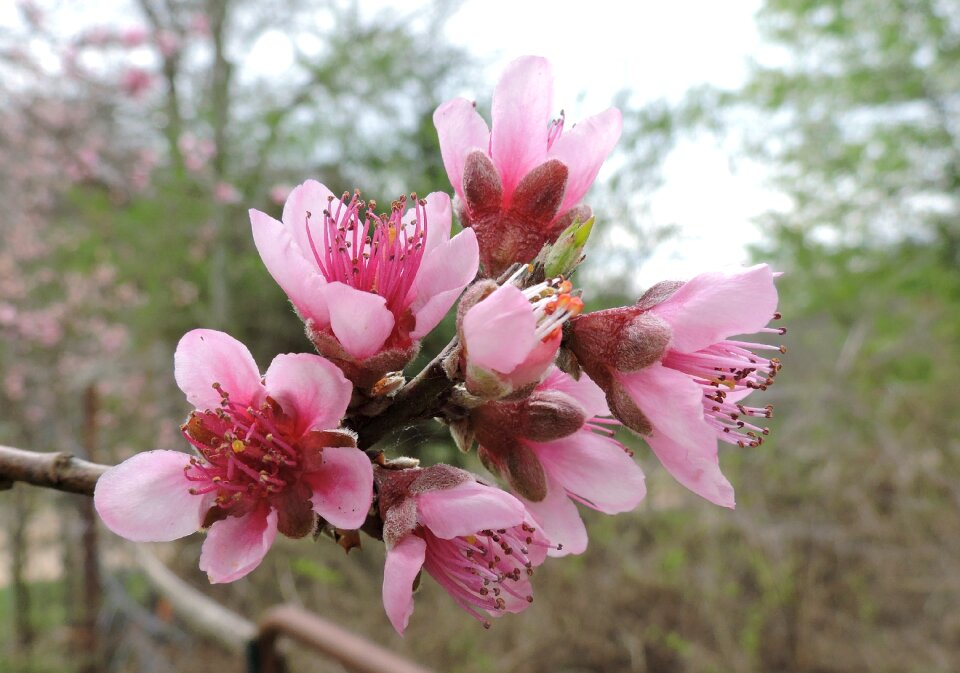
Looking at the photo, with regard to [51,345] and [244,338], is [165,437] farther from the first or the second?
[51,345]

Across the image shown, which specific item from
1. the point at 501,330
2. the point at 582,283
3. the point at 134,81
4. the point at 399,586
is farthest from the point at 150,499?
the point at 134,81

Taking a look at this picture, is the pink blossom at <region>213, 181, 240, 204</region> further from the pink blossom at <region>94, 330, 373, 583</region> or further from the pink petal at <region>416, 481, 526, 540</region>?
the pink petal at <region>416, 481, 526, 540</region>

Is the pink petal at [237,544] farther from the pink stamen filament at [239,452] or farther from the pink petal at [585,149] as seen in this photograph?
the pink petal at [585,149]

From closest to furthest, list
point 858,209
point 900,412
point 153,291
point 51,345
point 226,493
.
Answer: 1. point 226,493
2. point 900,412
3. point 153,291
4. point 51,345
5. point 858,209

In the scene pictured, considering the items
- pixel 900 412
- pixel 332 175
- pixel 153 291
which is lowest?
pixel 900 412

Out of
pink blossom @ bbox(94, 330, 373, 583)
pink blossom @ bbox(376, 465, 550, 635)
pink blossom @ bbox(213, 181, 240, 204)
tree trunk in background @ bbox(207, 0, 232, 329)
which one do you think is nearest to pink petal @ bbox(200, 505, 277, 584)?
pink blossom @ bbox(94, 330, 373, 583)

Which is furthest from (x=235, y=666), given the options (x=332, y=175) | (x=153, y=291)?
(x=332, y=175)

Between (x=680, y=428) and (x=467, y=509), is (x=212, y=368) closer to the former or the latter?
(x=467, y=509)
